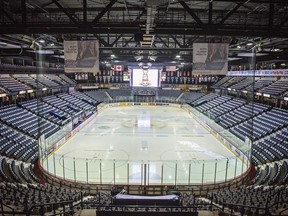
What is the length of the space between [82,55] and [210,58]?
198 inches

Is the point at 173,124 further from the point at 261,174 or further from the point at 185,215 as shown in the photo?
the point at 185,215

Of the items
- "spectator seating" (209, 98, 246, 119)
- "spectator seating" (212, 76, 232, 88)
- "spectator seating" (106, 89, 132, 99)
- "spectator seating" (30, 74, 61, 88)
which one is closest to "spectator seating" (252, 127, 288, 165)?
"spectator seating" (209, 98, 246, 119)

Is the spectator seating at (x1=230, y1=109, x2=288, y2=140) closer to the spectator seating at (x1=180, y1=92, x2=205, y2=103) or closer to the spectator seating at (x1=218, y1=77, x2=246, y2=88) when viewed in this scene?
the spectator seating at (x1=218, y1=77, x2=246, y2=88)

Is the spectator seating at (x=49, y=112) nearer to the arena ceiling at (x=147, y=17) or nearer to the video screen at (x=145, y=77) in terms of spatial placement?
the arena ceiling at (x=147, y=17)

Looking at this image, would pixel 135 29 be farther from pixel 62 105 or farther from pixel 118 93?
pixel 118 93

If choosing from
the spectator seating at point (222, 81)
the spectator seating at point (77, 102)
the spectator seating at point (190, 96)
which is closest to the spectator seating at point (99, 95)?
the spectator seating at point (77, 102)

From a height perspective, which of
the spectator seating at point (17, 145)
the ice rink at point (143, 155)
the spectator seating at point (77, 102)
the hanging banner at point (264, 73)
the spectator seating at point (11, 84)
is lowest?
the ice rink at point (143, 155)

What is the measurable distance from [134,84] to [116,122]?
1502 centimetres

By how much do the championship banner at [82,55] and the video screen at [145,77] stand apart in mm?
34030

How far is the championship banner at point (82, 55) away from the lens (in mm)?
8695

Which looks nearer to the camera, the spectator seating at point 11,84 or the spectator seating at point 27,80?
the spectator seating at point 11,84

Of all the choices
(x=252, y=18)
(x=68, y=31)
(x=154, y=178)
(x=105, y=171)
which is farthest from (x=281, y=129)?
(x=68, y=31)

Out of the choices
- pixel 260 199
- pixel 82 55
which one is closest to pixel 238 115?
pixel 260 199

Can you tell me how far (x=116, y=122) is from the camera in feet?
95.9
